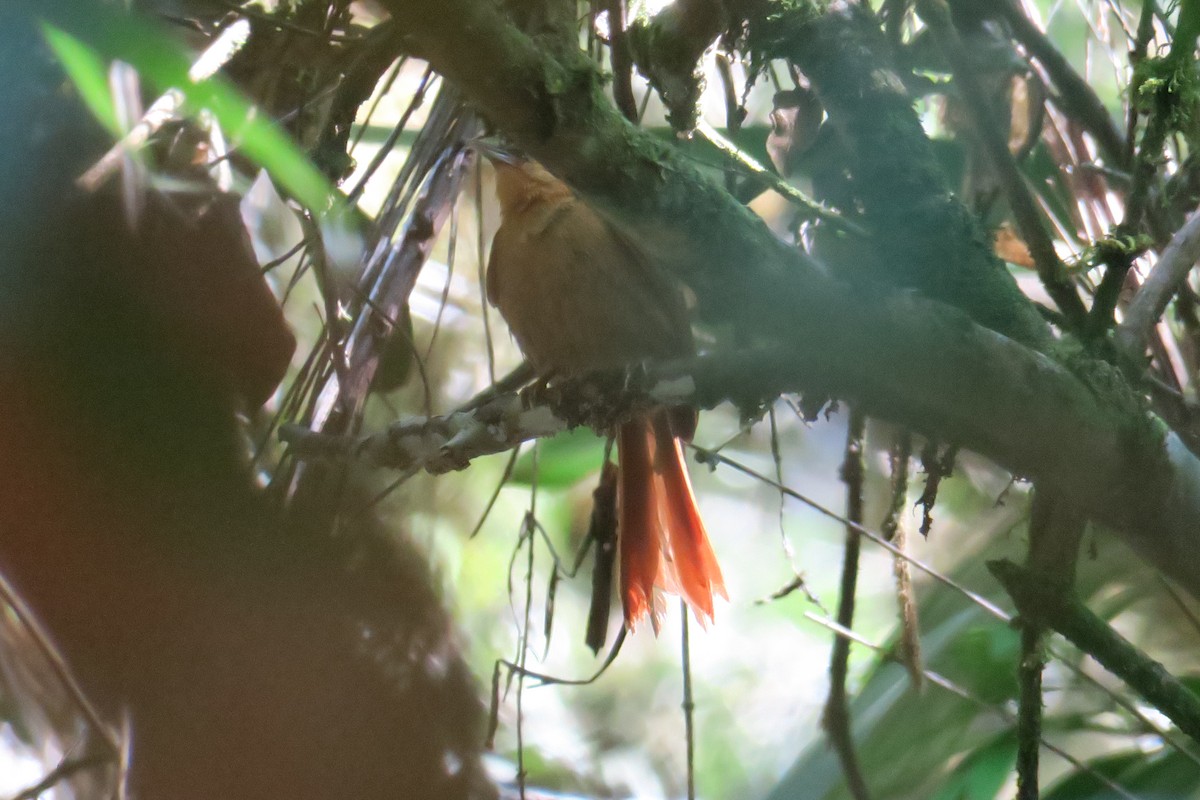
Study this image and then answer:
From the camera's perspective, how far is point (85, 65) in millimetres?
893

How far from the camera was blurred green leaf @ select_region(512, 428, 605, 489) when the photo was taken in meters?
1.89

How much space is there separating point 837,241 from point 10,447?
112cm

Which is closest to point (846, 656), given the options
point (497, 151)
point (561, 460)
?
point (561, 460)

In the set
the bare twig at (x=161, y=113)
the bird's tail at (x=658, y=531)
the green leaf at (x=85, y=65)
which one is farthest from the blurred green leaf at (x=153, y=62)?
the bird's tail at (x=658, y=531)

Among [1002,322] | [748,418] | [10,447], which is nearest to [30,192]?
[10,447]

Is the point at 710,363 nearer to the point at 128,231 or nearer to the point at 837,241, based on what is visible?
the point at 837,241

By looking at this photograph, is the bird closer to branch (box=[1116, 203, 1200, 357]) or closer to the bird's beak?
the bird's beak

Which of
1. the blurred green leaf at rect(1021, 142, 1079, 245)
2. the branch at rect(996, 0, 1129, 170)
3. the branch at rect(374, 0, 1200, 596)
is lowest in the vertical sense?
the branch at rect(374, 0, 1200, 596)

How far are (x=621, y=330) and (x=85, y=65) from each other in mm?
925

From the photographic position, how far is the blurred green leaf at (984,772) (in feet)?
5.03

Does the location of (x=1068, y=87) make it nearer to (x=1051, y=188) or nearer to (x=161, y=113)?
(x=1051, y=188)

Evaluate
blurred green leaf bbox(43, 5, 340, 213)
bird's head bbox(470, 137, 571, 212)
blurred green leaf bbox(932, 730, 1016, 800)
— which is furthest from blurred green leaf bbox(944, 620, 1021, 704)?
blurred green leaf bbox(43, 5, 340, 213)

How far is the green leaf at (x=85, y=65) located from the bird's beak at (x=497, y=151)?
1.99 feet

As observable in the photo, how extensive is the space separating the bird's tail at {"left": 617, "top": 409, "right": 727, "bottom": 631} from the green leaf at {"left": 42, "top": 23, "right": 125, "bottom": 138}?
0.88 m
